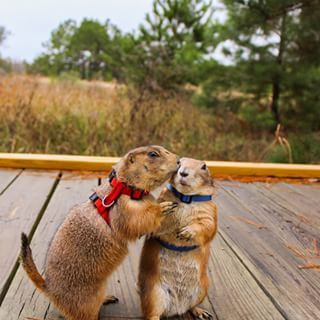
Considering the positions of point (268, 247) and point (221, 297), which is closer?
point (221, 297)

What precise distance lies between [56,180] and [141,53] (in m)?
5.69

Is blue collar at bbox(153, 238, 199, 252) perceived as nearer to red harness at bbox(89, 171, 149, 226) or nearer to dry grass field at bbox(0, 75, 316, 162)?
red harness at bbox(89, 171, 149, 226)

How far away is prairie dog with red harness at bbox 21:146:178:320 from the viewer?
1172 millimetres

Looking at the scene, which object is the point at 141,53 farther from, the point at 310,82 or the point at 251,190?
the point at 251,190

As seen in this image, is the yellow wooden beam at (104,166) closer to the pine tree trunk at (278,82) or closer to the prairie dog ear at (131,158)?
the prairie dog ear at (131,158)

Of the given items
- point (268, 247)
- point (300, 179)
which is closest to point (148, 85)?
point (300, 179)

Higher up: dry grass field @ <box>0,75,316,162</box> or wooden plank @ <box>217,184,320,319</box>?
wooden plank @ <box>217,184,320,319</box>

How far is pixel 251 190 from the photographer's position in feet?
9.01

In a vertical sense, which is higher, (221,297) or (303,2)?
(303,2)

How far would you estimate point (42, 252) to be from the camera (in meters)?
1.78

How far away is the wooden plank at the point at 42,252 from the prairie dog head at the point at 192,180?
503 millimetres

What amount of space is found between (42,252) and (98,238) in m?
0.67

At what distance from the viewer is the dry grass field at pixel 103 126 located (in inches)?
203

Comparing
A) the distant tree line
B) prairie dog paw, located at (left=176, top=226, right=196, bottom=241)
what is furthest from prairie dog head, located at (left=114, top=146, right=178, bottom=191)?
the distant tree line
